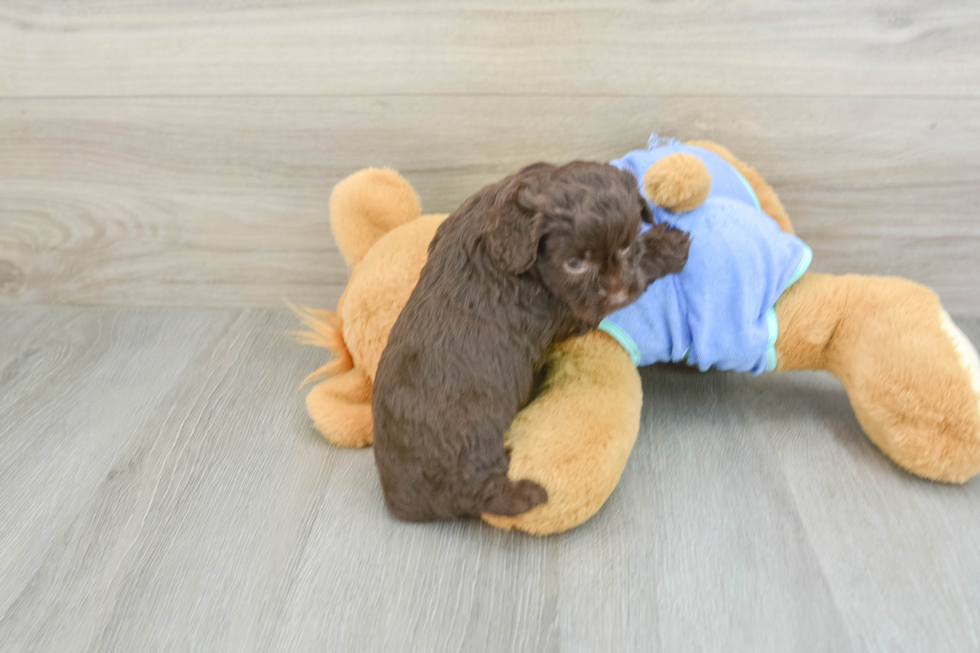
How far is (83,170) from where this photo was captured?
0.97 m

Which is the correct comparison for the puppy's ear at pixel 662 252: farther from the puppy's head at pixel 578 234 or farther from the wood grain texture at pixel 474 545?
the wood grain texture at pixel 474 545

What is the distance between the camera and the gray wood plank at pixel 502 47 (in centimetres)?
77

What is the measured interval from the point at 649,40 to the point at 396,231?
0.40 metres

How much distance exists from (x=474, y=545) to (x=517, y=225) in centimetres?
33

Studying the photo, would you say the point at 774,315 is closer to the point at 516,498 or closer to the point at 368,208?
the point at 516,498

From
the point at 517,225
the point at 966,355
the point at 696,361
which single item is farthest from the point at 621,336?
the point at 966,355

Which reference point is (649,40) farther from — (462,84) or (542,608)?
(542,608)

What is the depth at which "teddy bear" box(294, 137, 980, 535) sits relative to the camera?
621 millimetres

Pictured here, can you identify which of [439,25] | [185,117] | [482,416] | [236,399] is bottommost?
[236,399]

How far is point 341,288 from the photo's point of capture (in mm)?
1036

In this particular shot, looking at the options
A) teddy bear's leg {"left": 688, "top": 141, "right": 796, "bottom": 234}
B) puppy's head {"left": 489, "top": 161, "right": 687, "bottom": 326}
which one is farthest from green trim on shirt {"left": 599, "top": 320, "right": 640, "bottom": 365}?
teddy bear's leg {"left": 688, "top": 141, "right": 796, "bottom": 234}

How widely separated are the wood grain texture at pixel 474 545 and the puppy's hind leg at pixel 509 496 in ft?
0.17

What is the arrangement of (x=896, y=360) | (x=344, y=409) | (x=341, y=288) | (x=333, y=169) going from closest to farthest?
(x=896, y=360) → (x=344, y=409) → (x=333, y=169) → (x=341, y=288)

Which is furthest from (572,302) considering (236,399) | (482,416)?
(236,399)
